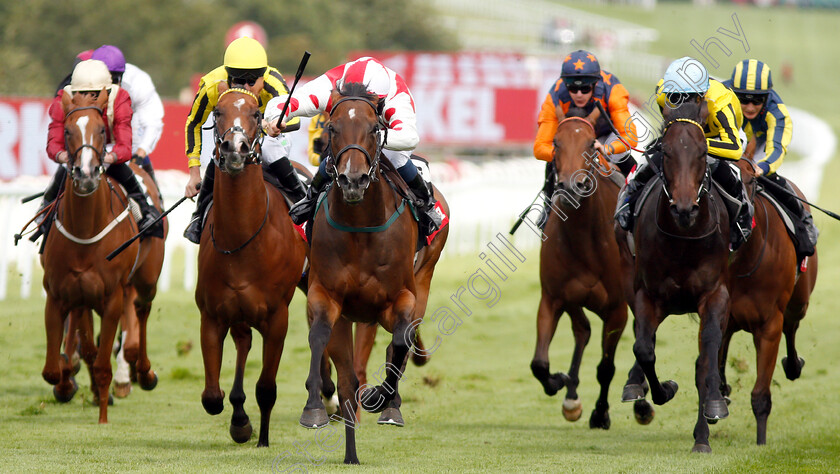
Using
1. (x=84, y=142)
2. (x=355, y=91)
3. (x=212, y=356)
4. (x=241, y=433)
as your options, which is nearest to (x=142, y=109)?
(x=84, y=142)

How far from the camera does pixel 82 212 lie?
28.0 ft

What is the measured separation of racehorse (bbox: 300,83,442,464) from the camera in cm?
681

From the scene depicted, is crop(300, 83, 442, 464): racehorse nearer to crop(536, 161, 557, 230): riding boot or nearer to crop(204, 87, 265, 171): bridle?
crop(204, 87, 265, 171): bridle

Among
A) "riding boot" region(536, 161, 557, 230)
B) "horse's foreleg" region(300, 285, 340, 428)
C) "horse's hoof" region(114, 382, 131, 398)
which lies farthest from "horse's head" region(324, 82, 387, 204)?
"horse's hoof" region(114, 382, 131, 398)

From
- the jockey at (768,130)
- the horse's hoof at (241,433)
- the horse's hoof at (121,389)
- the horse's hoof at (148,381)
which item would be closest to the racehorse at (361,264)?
the horse's hoof at (241,433)

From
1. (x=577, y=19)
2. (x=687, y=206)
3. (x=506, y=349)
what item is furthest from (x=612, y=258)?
(x=577, y=19)

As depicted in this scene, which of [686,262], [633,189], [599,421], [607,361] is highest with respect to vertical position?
[633,189]

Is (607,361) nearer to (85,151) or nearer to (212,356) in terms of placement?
(212,356)

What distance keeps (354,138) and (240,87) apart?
4.95ft

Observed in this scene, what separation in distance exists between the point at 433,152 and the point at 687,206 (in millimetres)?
26360

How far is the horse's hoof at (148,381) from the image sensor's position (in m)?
9.95

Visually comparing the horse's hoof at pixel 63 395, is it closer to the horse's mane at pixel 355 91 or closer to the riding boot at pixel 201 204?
the riding boot at pixel 201 204

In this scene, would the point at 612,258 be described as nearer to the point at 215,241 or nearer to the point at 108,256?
the point at 215,241

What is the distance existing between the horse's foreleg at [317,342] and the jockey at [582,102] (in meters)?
2.48
